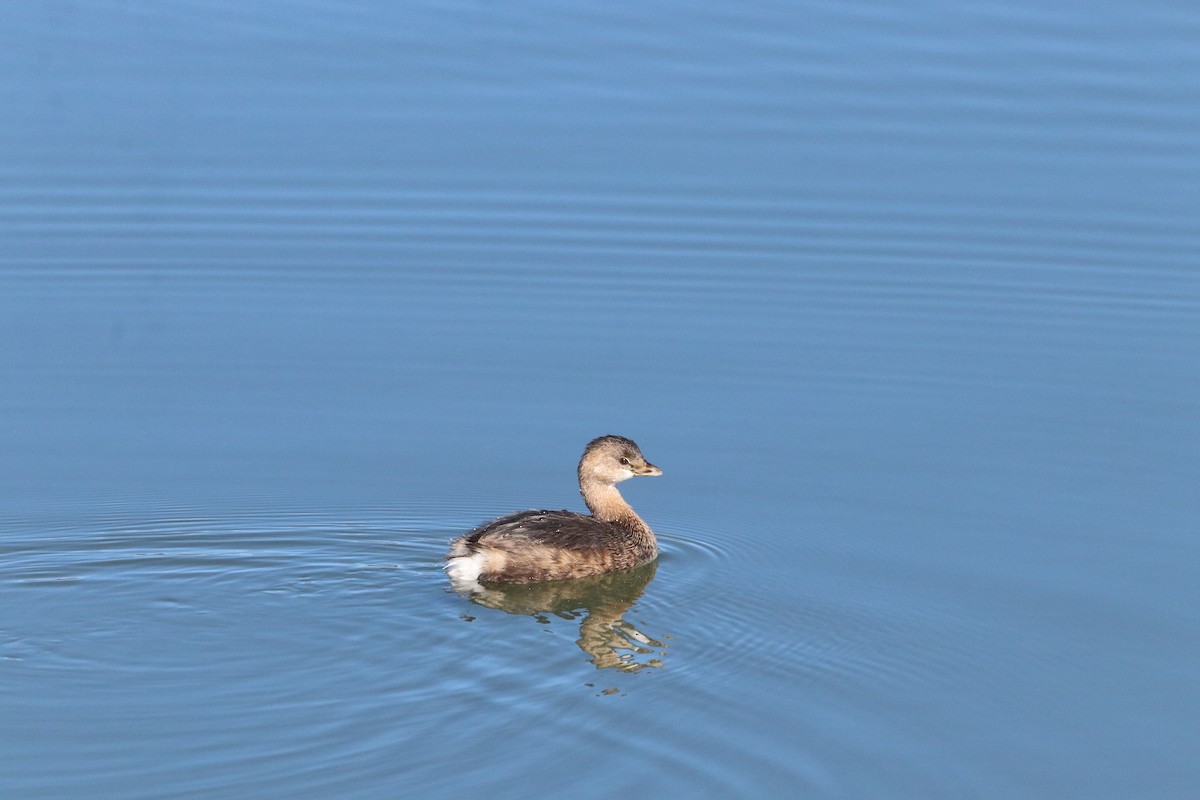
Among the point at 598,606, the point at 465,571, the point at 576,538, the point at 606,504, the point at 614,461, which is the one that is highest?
the point at 614,461

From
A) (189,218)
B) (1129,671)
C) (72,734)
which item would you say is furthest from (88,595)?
(189,218)

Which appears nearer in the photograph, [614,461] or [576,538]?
[576,538]

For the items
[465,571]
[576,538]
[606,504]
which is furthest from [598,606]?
[606,504]

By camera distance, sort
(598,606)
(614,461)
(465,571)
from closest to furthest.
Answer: (465,571) → (598,606) → (614,461)

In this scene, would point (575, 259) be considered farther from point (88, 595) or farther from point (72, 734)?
point (72, 734)

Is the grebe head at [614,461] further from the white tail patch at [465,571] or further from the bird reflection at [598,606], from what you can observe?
the white tail patch at [465,571]

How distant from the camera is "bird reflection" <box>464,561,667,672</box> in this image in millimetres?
8789

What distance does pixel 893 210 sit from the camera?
46.7ft

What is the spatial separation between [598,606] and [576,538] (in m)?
0.49

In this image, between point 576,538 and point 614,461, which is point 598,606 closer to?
point 576,538

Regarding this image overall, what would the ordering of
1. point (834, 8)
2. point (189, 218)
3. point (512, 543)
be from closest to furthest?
1. point (512, 543)
2. point (189, 218)
3. point (834, 8)

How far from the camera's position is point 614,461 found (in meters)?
10.5

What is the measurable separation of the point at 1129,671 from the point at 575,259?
5.99m

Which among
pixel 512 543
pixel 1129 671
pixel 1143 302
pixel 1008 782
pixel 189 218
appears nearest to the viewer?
pixel 1008 782
